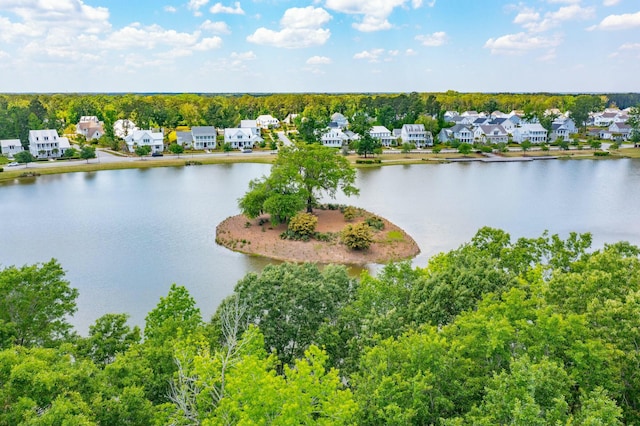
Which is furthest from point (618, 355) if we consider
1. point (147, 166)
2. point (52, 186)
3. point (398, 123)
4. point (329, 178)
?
point (398, 123)

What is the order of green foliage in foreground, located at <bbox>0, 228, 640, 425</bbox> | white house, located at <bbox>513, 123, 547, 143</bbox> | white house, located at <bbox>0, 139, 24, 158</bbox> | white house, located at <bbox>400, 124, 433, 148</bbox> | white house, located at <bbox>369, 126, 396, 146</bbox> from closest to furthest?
green foliage in foreground, located at <bbox>0, 228, 640, 425</bbox>
white house, located at <bbox>0, 139, 24, 158</bbox>
white house, located at <bbox>400, 124, 433, 148</bbox>
white house, located at <bbox>369, 126, 396, 146</bbox>
white house, located at <bbox>513, 123, 547, 143</bbox>

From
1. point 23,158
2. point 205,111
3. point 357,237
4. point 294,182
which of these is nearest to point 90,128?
point 205,111

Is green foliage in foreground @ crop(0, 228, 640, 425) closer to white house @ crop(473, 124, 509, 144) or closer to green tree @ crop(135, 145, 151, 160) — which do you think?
green tree @ crop(135, 145, 151, 160)

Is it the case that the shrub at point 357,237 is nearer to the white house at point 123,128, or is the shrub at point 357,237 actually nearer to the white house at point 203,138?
the white house at point 203,138

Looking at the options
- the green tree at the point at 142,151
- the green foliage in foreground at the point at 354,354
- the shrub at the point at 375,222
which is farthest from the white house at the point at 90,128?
the green foliage in foreground at the point at 354,354

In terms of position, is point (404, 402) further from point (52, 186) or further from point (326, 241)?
point (52, 186)

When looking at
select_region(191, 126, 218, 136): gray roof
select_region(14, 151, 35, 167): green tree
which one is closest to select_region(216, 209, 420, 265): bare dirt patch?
select_region(14, 151, 35, 167): green tree
